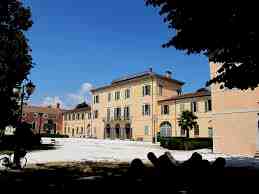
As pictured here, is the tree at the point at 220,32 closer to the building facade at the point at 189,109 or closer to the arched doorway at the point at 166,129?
the building facade at the point at 189,109

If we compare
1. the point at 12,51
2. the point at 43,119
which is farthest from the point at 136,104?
the point at 43,119

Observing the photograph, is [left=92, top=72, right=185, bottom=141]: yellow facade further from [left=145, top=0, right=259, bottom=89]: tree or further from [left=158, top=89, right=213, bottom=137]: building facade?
[left=145, top=0, right=259, bottom=89]: tree

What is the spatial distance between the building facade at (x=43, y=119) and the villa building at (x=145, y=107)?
25.8 m

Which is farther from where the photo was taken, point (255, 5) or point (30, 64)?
point (30, 64)

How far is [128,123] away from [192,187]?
158 ft

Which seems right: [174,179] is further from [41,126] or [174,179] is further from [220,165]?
[41,126]

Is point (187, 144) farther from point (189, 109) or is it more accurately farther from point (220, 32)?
point (220, 32)

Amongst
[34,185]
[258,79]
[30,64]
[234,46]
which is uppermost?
[30,64]

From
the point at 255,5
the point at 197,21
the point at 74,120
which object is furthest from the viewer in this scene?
the point at 74,120

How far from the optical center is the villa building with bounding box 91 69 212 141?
4578 centimetres

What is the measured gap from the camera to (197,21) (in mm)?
8344

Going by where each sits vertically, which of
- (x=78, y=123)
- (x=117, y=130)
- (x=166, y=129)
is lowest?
(x=117, y=130)

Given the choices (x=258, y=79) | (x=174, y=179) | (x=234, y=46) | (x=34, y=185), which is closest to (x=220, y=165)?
(x=174, y=179)

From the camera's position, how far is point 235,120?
2381 centimetres
